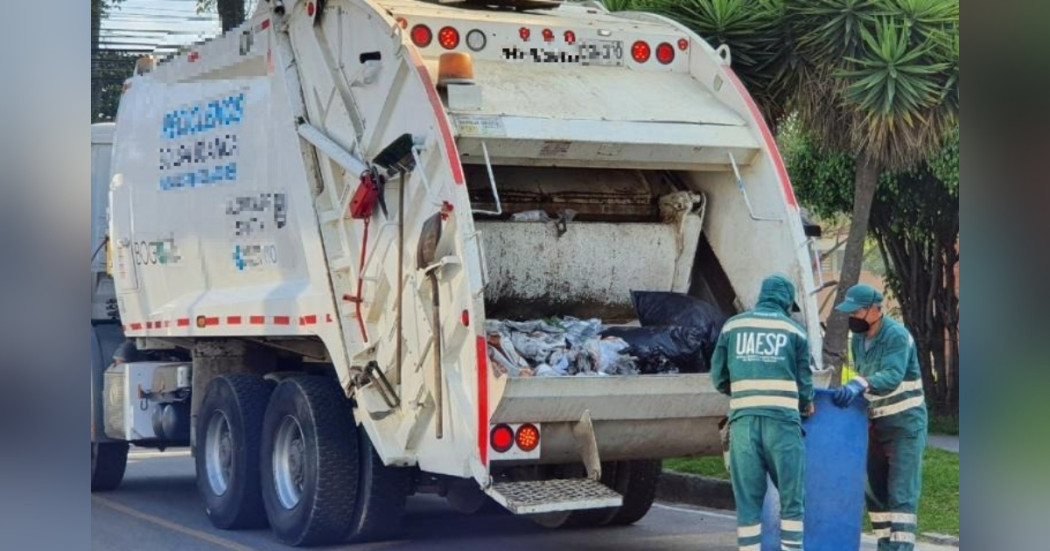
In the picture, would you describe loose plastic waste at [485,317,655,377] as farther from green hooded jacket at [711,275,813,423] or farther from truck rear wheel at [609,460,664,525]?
truck rear wheel at [609,460,664,525]

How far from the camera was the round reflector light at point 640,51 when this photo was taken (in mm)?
8555

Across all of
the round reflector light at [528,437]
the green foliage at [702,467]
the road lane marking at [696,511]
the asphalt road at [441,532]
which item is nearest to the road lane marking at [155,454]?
the asphalt road at [441,532]

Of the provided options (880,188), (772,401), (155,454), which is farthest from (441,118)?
Answer: (155,454)

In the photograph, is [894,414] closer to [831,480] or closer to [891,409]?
[891,409]

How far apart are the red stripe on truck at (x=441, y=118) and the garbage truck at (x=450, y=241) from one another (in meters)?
0.01

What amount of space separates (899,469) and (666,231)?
1754mm

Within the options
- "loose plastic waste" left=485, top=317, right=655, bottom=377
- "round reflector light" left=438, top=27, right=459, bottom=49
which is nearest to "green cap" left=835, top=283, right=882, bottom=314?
"loose plastic waste" left=485, top=317, right=655, bottom=377

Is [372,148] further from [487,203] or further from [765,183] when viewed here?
[765,183]

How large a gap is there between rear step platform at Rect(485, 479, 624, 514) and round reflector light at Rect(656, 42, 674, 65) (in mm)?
2410

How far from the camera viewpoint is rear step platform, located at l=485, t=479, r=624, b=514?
7.10m

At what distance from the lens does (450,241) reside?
730 cm

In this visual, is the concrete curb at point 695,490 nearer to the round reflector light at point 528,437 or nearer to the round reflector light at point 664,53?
the round reflector light at point 664,53

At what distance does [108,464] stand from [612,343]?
16.9 ft
